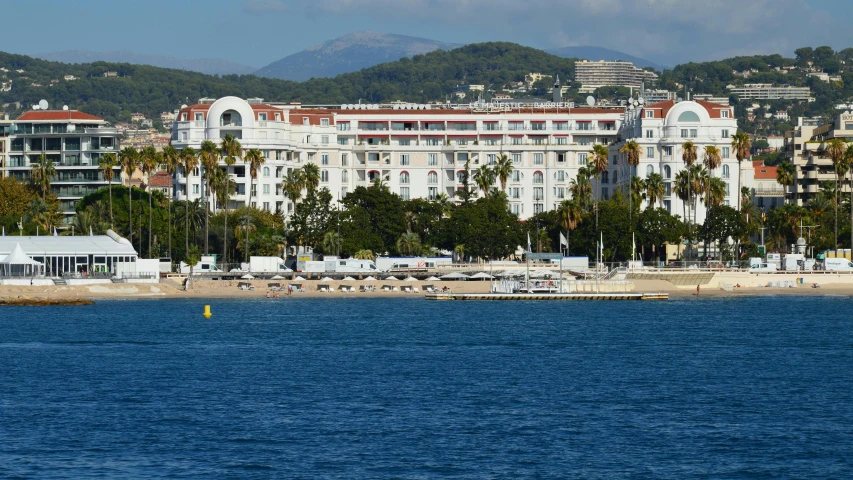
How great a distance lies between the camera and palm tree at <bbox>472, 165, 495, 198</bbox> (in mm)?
165875

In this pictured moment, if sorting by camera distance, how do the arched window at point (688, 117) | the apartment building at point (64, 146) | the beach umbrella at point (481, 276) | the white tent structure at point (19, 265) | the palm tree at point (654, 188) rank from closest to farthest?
the white tent structure at point (19, 265)
the beach umbrella at point (481, 276)
the palm tree at point (654, 188)
the arched window at point (688, 117)
the apartment building at point (64, 146)

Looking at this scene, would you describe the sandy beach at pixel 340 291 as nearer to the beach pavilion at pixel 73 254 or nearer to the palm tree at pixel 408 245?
the beach pavilion at pixel 73 254

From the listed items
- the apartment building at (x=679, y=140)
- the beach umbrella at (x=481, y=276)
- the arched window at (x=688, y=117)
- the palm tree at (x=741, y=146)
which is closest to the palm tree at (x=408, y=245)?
the beach umbrella at (x=481, y=276)

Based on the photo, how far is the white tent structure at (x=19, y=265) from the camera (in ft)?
426

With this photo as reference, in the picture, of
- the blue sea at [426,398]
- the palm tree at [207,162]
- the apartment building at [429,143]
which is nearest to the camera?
the blue sea at [426,398]

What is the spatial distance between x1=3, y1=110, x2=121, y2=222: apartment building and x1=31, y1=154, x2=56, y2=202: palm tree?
13.0 m

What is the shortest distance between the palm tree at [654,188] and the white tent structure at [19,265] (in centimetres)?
6507

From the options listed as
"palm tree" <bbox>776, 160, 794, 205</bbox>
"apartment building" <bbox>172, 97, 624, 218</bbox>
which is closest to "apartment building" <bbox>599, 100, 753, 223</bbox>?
"palm tree" <bbox>776, 160, 794, 205</bbox>

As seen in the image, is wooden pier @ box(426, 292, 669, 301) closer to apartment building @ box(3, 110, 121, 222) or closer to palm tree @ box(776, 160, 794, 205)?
palm tree @ box(776, 160, 794, 205)

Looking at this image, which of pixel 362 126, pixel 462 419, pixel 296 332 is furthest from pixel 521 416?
pixel 362 126

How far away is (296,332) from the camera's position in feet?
318

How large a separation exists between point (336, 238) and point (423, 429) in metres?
97.2

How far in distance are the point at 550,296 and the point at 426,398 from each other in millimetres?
68015

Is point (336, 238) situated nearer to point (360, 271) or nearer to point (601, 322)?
point (360, 271)
